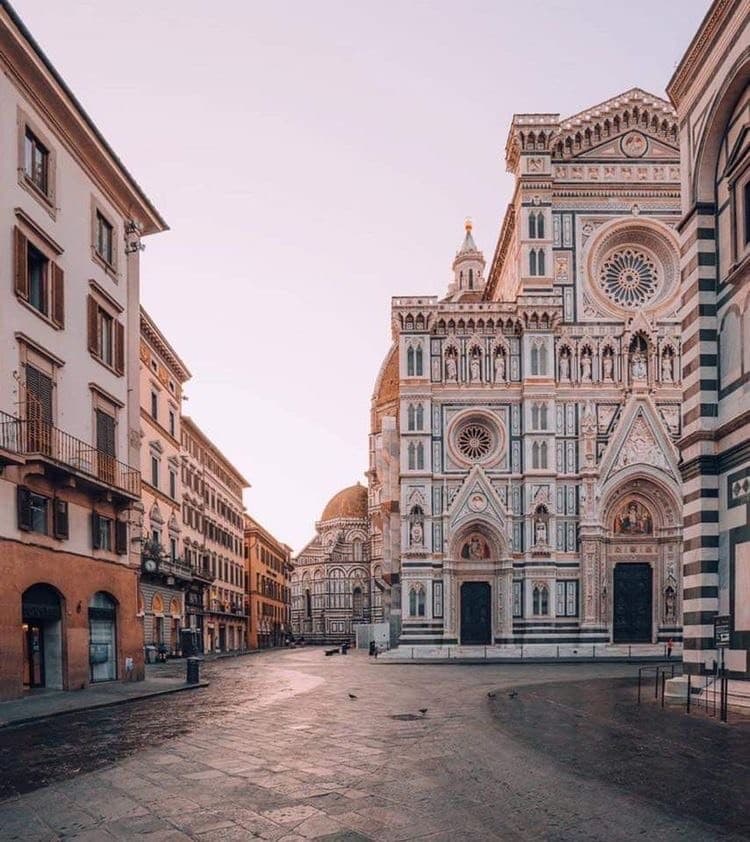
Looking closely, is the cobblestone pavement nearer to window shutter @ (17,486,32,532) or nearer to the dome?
window shutter @ (17,486,32,532)

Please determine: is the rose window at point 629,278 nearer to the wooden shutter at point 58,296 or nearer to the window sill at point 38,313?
the wooden shutter at point 58,296

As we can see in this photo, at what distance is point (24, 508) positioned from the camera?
2170 centimetres

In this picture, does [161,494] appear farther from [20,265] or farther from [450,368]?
[20,265]

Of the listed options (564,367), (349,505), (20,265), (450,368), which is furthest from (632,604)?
(349,505)

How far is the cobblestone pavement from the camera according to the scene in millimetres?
8523

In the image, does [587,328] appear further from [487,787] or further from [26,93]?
[487,787]

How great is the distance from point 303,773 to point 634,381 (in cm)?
4346

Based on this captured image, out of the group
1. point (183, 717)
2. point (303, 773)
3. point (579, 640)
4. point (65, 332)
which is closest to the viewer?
point (303, 773)

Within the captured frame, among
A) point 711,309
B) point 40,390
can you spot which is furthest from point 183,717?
point 711,309

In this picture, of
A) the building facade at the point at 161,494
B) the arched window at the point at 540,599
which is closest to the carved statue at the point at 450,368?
the arched window at the point at 540,599

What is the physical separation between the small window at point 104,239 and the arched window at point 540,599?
3130 cm

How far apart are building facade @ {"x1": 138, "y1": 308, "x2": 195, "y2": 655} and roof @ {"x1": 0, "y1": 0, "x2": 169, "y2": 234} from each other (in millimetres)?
12139

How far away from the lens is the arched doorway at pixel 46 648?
23.6 meters

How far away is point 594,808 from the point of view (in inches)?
358
